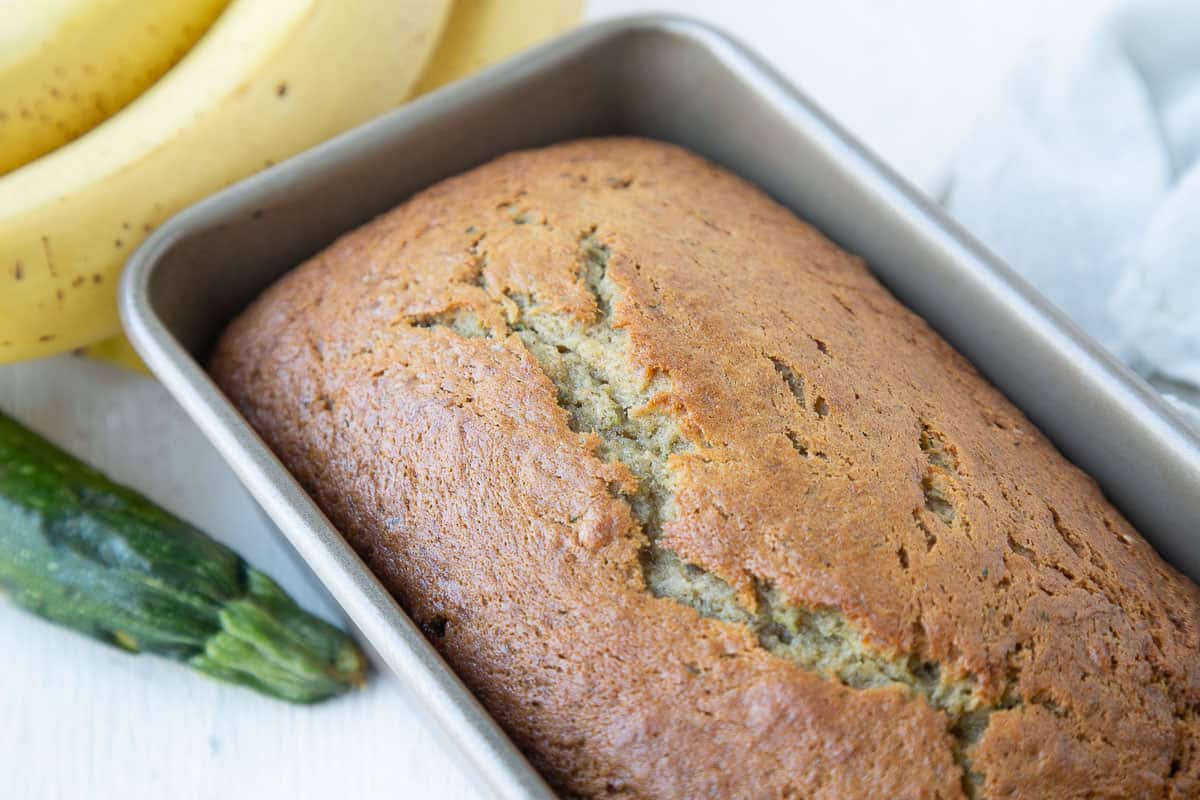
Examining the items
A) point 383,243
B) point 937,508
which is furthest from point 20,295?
point 937,508

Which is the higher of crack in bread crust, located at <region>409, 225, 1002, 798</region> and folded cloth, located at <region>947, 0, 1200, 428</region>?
folded cloth, located at <region>947, 0, 1200, 428</region>

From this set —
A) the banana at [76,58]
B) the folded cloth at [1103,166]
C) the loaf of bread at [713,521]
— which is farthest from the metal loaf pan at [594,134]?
the folded cloth at [1103,166]

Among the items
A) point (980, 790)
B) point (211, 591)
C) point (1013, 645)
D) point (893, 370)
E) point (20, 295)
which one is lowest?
point (211, 591)

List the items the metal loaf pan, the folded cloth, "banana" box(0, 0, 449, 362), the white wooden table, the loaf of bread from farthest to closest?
the folded cloth, the white wooden table, "banana" box(0, 0, 449, 362), the metal loaf pan, the loaf of bread

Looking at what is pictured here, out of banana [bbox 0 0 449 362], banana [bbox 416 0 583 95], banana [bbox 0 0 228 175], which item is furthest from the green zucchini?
banana [bbox 416 0 583 95]

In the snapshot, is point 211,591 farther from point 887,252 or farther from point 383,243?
point 887,252

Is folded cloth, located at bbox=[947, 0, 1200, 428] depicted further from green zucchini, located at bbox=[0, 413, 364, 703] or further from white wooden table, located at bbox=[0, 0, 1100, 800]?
green zucchini, located at bbox=[0, 413, 364, 703]

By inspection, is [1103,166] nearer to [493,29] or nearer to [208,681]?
[493,29]
